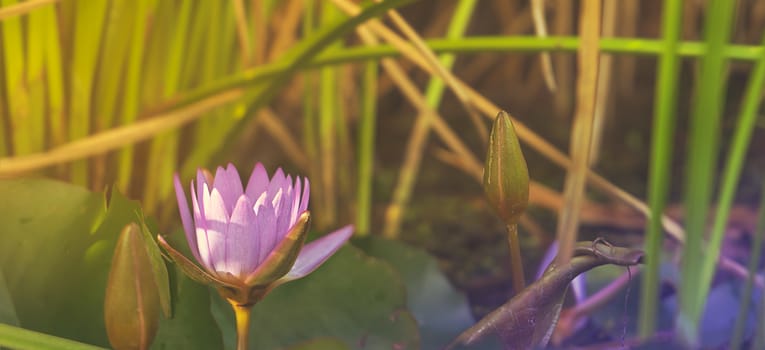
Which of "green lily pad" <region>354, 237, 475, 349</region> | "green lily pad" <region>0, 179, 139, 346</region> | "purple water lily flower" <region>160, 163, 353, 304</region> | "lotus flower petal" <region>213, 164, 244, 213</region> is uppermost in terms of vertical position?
"lotus flower petal" <region>213, 164, 244, 213</region>

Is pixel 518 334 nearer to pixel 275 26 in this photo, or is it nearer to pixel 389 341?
pixel 389 341

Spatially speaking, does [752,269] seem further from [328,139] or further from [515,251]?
[328,139]

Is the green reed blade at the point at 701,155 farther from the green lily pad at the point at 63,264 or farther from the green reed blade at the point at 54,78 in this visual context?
the green reed blade at the point at 54,78

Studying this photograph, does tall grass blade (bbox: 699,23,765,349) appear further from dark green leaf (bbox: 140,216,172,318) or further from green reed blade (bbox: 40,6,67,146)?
green reed blade (bbox: 40,6,67,146)

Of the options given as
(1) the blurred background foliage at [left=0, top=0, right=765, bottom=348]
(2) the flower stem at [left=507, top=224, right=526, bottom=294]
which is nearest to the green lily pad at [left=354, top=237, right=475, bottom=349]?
(1) the blurred background foliage at [left=0, top=0, right=765, bottom=348]

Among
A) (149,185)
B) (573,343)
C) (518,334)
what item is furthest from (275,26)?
(518,334)

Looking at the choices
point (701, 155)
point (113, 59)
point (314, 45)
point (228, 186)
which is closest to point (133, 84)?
point (113, 59)
